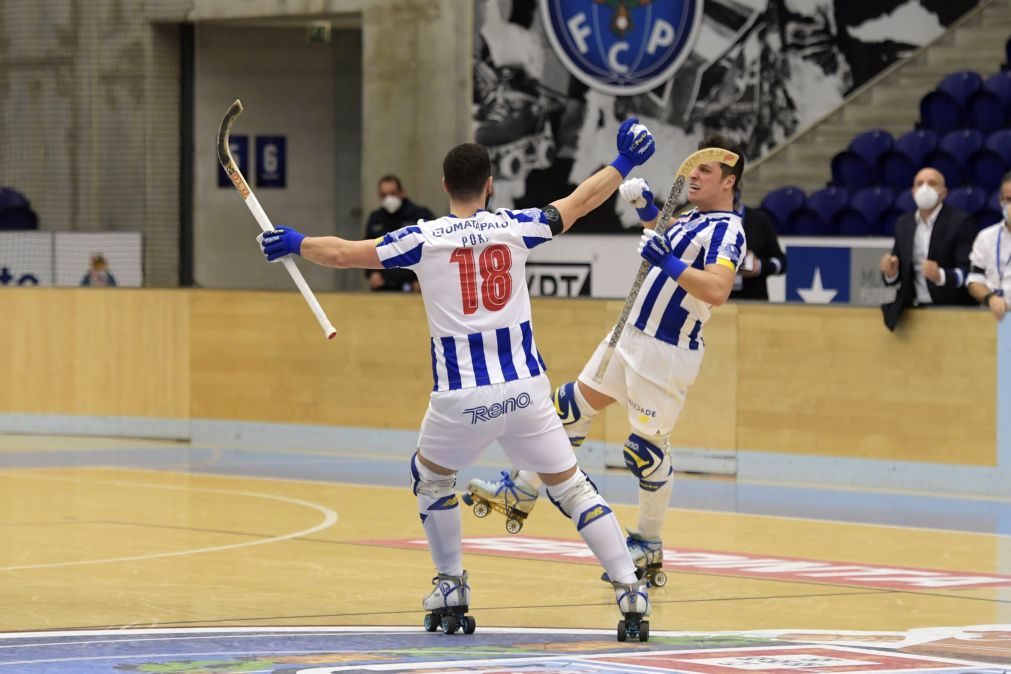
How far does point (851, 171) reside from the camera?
19.3 metres

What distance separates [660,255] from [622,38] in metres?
13.0

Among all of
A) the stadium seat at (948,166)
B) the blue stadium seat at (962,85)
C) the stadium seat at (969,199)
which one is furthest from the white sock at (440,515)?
the blue stadium seat at (962,85)

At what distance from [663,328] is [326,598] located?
2220 mm

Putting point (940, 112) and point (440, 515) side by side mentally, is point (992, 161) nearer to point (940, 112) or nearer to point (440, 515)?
point (940, 112)

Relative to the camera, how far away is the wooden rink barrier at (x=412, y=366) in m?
13.7

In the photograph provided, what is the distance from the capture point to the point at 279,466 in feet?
51.2

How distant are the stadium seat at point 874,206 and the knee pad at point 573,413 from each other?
30.4 ft

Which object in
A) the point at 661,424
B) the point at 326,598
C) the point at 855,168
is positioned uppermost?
the point at 855,168

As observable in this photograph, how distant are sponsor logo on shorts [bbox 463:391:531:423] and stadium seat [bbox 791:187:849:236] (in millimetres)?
11629

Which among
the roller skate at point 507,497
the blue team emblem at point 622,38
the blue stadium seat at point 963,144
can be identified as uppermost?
the blue team emblem at point 622,38

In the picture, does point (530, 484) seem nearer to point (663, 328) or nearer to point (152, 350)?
point (663, 328)

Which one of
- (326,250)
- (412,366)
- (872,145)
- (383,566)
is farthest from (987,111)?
(326,250)

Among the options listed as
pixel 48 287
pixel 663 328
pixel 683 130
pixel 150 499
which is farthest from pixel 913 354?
pixel 48 287

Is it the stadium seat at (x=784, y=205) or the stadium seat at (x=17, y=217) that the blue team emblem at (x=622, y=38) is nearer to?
the stadium seat at (x=784, y=205)
